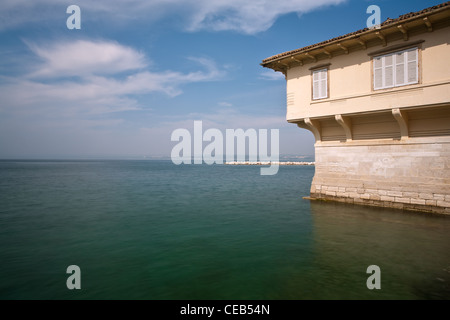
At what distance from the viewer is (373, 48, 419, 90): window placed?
12.9m

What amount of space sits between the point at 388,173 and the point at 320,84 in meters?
6.17

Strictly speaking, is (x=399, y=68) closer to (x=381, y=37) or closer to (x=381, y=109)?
(x=381, y=37)

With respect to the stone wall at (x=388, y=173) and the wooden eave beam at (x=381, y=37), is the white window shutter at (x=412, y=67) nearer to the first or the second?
the wooden eave beam at (x=381, y=37)

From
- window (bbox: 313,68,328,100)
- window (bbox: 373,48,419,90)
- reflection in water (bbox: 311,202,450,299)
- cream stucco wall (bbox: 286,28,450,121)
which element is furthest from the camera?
window (bbox: 313,68,328,100)

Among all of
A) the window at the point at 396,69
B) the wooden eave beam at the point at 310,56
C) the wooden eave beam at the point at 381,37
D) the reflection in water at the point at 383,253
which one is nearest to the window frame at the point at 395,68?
the window at the point at 396,69

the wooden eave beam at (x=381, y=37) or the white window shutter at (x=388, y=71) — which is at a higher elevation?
the wooden eave beam at (x=381, y=37)

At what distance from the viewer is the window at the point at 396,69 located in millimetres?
12901

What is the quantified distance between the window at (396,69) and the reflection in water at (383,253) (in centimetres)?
641

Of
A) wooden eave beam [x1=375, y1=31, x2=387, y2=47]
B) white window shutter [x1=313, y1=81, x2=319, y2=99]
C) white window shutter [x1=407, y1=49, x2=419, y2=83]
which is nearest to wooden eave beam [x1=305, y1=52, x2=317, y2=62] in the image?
white window shutter [x1=313, y1=81, x2=319, y2=99]

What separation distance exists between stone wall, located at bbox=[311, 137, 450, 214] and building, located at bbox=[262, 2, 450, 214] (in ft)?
0.14

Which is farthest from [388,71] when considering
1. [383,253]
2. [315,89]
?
[383,253]

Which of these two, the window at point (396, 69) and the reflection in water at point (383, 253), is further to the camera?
the window at point (396, 69)

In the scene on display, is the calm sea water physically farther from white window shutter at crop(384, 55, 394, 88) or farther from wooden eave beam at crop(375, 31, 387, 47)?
wooden eave beam at crop(375, 31, 387, 47)
